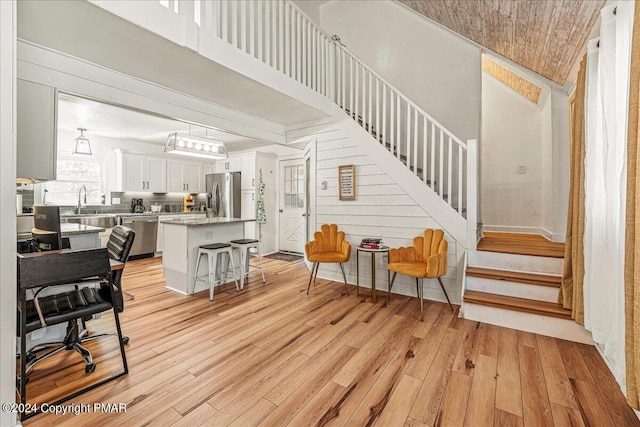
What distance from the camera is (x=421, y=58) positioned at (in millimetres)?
4641

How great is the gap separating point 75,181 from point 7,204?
5.40 meters

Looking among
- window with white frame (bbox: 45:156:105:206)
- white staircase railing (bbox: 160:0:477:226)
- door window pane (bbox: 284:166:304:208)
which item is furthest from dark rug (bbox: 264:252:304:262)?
window with white frame (bbox: 45:156:105:206)

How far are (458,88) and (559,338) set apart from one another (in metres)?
3.60

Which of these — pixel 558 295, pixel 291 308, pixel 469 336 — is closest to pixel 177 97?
pixel 291 308

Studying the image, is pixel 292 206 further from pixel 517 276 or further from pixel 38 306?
pixel 38 306

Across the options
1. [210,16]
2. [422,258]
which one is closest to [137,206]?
[210,16]

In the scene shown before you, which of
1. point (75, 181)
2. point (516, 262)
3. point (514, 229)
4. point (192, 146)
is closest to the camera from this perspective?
point (516, 262)

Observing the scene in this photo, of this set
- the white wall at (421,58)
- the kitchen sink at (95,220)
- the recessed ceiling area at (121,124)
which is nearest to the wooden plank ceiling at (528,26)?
the white wall at (421,58)

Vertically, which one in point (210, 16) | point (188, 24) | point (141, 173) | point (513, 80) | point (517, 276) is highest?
point (513, 80)

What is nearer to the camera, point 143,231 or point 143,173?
point 143,231

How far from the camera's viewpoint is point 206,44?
2.43 metres

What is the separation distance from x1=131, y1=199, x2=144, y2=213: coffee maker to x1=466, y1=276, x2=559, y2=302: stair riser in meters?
6.61

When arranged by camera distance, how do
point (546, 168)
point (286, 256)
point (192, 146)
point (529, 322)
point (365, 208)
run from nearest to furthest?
1. point (529, 322)
2. point (365, 208)
3. point (192, 146)
4. point (546, 168)
5. point (286, 256)

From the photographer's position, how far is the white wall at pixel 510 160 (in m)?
4.98
